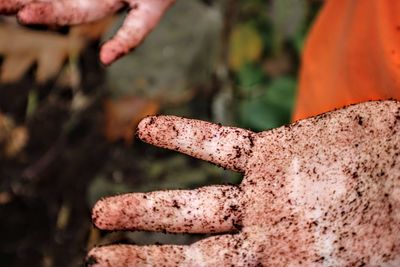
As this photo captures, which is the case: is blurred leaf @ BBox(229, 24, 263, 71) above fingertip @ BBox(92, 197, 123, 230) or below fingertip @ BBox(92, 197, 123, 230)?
above

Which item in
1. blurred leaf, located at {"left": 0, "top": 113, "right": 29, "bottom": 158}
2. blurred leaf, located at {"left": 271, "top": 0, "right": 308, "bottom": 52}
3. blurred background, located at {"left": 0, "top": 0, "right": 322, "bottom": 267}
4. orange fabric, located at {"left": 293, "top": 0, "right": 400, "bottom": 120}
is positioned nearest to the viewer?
orange fabric, located at {"left": 293, "top": 0, "right": 400, "bottom": 120}

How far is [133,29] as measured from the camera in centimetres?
101

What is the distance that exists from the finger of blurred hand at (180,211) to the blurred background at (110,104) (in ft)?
3.19

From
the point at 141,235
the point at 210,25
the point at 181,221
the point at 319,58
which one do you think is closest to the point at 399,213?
the point at 181,221

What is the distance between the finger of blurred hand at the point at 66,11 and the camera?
94cm

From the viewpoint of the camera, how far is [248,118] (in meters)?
1.91

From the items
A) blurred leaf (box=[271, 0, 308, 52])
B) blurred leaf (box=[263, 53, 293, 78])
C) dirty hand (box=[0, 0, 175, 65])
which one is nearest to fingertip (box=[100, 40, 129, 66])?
dirty hand (box=[0, 0, 175, 65])

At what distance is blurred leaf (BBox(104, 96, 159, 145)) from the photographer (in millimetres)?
1912

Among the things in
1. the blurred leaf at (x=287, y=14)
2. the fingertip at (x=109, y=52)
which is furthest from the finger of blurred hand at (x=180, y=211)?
the blurred leaf at (x=287, y=14)

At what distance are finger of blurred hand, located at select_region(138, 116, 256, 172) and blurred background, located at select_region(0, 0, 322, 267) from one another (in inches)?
38.1

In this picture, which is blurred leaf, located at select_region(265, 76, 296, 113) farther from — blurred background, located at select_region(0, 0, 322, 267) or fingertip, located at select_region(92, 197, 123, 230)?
fingertip, located at select_region(92, 197, 123, 230)

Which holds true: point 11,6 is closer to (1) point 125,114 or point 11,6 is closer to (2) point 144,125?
(2) point 144,125

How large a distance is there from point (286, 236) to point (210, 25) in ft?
4.07

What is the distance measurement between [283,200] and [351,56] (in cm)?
35
